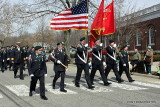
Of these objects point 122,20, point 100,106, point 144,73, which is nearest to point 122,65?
point 144,73

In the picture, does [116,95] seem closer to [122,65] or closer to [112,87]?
[112,87]

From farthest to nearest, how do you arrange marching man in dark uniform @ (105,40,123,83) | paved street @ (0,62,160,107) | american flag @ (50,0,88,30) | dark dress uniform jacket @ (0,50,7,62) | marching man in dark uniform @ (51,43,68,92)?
1. dark dress uniform jacket @ (0,50,7,62)
2. american flag @ (50,0,88,30)
3. marching man in dark uniform @ (105,40,123,83)
4. marching man in dark uniform @ (51,43,68,92)
5. paved street @ (0,62,160,107)

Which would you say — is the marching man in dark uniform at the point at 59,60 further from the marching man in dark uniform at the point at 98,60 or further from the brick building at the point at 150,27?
the brick building at the point at 150,27

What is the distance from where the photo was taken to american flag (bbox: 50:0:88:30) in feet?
37.5

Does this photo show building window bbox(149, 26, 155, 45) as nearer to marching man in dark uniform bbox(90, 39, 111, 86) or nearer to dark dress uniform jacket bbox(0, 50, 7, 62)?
dark dress uniform jacket bbox(0, 50, 7, 62)

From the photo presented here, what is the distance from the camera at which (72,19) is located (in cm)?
1162

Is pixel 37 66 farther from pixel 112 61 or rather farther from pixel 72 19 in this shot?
pixel 72 19

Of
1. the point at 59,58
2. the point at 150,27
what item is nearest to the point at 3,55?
the point at 59,58

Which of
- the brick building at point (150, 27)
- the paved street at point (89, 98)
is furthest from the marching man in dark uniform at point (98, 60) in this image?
the brick building at point (150, 27)

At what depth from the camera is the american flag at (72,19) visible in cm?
1143

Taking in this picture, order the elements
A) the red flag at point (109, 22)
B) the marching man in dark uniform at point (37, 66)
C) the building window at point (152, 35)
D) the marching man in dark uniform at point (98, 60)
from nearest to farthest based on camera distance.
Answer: the marching man in dark uniform at point (37, 66) → the marching man in dark uniform at point (98, 60) → the red flag at point (109, 22) → the building window at point (152, 35)

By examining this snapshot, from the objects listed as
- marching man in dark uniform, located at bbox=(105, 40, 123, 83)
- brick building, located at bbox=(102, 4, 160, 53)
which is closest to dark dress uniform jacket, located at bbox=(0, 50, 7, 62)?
marching man in dark uniform, located at bbox=(105, 40, 123, 83)

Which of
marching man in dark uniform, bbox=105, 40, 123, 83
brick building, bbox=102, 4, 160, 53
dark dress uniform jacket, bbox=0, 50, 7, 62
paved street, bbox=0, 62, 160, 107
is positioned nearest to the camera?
paved street, bbox=0, 62, 160, 107

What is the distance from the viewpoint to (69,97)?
771cm
